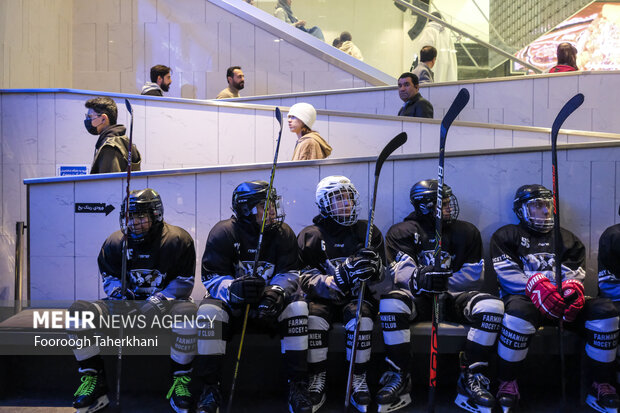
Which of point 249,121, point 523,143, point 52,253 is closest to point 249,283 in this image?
point 52,253

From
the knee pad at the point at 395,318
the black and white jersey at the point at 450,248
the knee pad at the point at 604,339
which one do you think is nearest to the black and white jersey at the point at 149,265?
the knee pad at the point at 395,318

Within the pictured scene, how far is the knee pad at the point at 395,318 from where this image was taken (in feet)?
10.2

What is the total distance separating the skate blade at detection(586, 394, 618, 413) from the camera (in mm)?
2969

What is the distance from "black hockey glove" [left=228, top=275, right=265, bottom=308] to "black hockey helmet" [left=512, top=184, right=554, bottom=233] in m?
1.59

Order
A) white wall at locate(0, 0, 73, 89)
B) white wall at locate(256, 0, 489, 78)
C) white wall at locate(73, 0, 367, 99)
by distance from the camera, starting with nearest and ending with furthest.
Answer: white wall at locate(0, 0, 73, 89)
white wall at locate(256, 0, 489, 78)
white wall at locate(73, 0, 367, 99)

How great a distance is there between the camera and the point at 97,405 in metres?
3.05

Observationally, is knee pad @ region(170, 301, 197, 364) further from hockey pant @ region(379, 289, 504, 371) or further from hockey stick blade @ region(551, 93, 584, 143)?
hockey stick blade @ region(551, 93, 584, 143)

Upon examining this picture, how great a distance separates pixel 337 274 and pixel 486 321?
2.56 ft

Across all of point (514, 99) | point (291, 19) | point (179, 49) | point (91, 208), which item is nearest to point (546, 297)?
point (91, 208)

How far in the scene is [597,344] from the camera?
307cm

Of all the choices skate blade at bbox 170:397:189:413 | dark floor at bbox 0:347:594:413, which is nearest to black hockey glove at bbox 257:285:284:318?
dark floor at bbox 0:347:594:413

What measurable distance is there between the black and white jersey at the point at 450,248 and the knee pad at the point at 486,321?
1.02 ft

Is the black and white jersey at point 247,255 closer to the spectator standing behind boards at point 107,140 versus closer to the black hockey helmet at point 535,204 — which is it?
the spectator standing behind boards at point 107,140

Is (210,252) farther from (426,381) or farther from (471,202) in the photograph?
(471,202)
